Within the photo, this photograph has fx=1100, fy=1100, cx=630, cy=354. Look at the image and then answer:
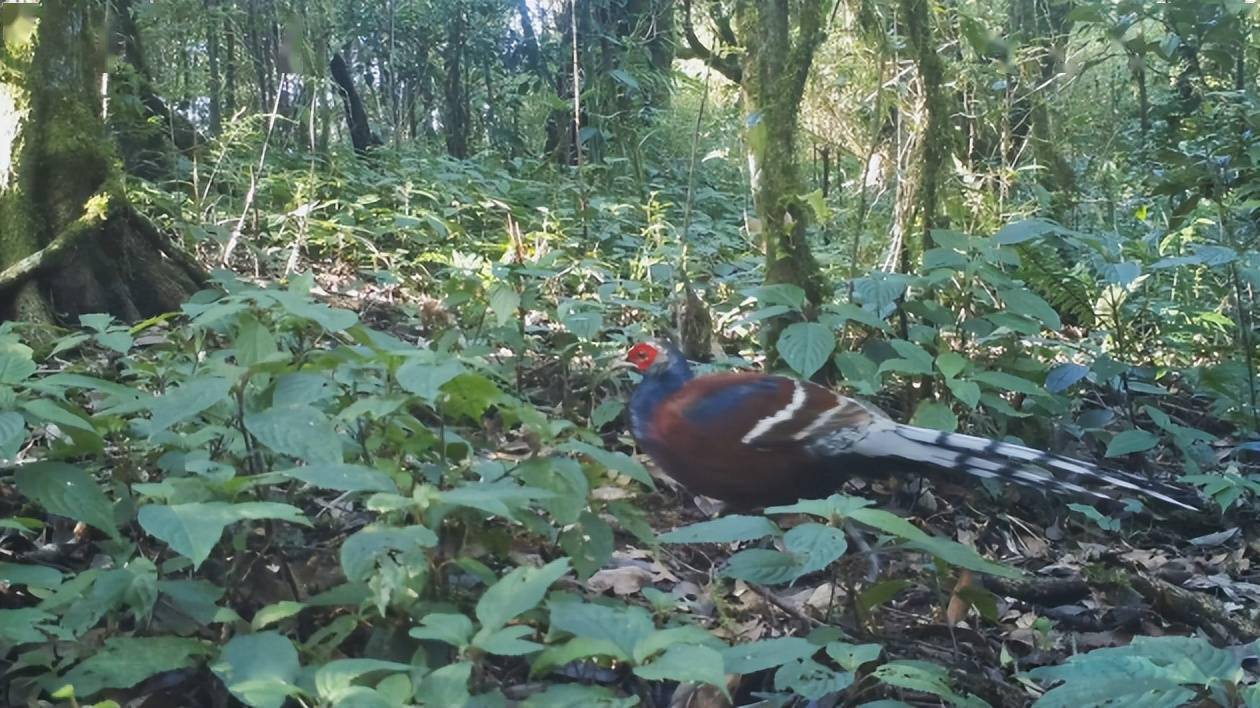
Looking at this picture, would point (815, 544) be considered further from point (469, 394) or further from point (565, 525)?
point (469, 394)

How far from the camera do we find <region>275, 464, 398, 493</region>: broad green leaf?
1956mm

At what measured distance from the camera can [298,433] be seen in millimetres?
2107

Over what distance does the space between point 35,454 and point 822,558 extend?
6.98 ft

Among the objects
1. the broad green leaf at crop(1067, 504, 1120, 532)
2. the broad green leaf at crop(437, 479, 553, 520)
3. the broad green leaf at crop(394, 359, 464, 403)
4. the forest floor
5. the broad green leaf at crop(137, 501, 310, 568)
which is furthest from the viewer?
the broad green leaf at crop(1067, 504, 1120, 532)

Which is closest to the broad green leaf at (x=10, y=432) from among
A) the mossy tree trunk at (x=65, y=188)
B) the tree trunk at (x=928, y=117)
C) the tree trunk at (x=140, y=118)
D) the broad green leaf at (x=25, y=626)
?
the broad green leaf at (x=25, y=626)

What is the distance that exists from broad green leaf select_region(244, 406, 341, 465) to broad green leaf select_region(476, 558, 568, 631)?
424 millimetres

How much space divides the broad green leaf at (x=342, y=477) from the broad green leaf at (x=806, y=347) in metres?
1.97

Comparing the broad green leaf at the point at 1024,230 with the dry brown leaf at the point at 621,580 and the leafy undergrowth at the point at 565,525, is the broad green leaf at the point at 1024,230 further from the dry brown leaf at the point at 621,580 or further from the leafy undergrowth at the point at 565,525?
the dry brown leaf at the point at 621,580

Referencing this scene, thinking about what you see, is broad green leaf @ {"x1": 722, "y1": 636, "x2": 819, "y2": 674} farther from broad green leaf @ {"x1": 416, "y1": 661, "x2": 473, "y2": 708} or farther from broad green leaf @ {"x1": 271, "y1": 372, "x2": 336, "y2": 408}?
broad green leaf @ {"x1": 271, "y1": 372, "x2": 336, "y2": 408}

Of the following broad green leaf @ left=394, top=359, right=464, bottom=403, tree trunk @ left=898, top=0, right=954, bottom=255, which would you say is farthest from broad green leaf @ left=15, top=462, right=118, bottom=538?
tree trunk @ left=898, top=0, right=954, bottom=255

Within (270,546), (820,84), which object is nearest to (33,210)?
(270,546)

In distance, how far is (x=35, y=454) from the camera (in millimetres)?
2914

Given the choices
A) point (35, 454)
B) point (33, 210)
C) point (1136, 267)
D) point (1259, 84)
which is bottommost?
point (35, 454)

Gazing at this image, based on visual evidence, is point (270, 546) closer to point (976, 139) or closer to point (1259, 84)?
point (976, 139)
